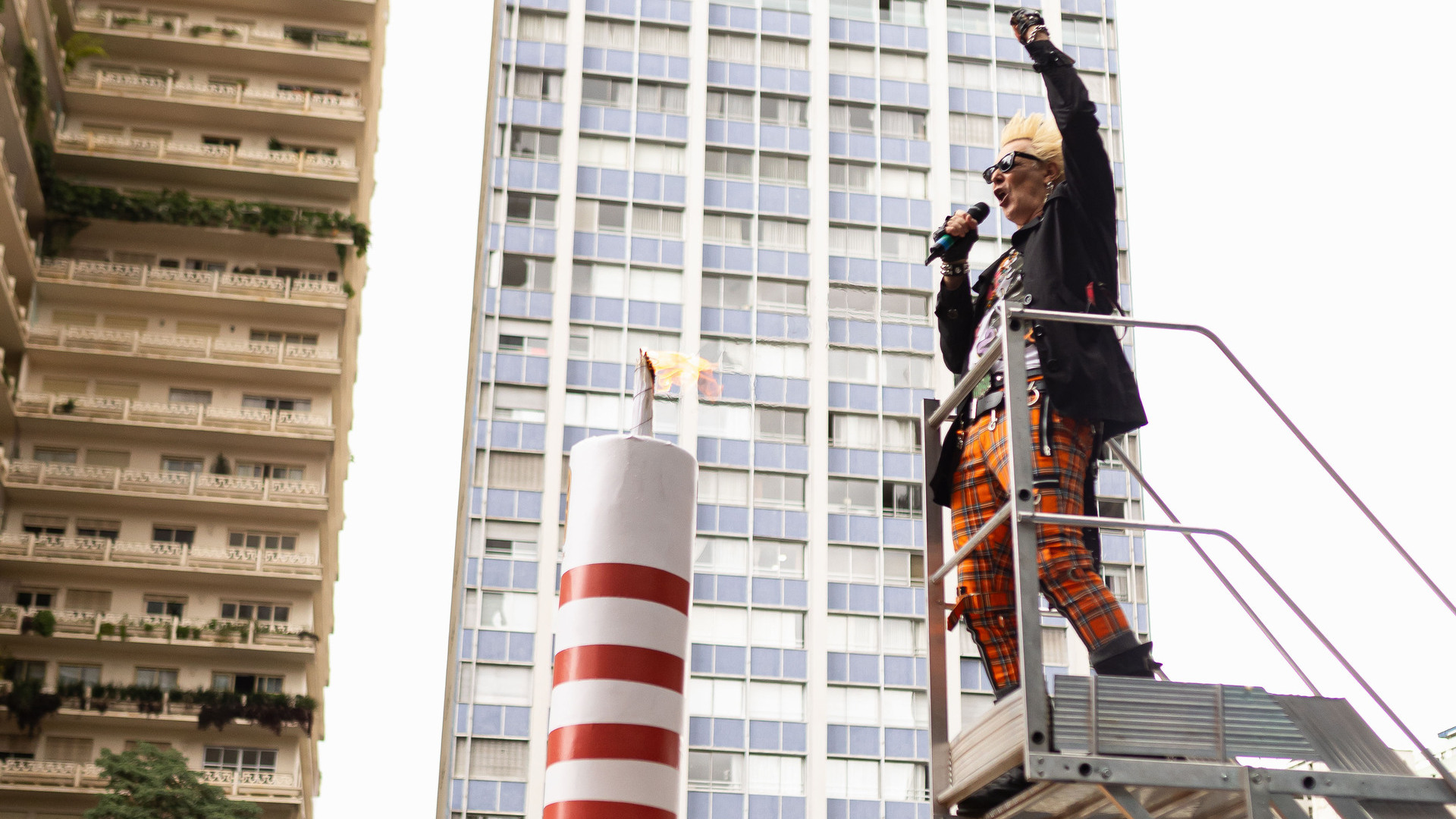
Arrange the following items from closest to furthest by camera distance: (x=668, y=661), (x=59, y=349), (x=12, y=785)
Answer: (x=668, y=661), (x=12, y=785), (x=59, y=349)

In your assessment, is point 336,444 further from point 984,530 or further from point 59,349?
point 984,530

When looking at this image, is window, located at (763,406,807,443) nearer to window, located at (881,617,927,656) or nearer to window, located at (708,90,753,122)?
window, located at (881,617,927,656)

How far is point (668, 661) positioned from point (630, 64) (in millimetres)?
61984

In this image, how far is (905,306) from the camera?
2584 inches

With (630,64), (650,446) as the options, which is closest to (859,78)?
(630,64)

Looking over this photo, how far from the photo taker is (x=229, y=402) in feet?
174

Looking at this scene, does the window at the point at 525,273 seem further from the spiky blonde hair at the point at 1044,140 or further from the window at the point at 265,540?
the spiky blonde hair at the point at 1044,140

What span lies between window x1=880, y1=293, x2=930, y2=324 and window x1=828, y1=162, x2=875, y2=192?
180 inches

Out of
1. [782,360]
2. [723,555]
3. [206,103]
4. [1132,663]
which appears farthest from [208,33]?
[1132,663]

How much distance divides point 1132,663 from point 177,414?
4948 centimetres

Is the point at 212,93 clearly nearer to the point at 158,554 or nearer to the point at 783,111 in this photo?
the point at 158,554

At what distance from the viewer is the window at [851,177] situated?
66500 millimetres

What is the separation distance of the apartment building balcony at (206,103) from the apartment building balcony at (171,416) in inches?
384

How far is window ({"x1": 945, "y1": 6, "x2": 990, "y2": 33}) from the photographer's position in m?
68.8
